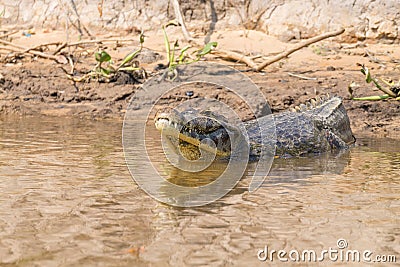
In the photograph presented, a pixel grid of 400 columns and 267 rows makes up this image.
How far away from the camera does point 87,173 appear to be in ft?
13.1

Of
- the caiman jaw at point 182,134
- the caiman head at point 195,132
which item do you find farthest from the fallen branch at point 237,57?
the caiman jaw at point 182,134

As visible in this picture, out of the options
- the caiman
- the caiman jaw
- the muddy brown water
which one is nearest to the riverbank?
the caiman

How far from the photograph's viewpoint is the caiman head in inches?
168

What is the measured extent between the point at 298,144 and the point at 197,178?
1411 millimetres

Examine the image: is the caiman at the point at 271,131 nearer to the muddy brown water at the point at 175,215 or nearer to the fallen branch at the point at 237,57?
the muddy brown water at the point at 175,215

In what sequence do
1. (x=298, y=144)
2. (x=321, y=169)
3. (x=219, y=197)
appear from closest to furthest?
(x=219, y=197)
(x=321, y=169)
(x=298, y=144)

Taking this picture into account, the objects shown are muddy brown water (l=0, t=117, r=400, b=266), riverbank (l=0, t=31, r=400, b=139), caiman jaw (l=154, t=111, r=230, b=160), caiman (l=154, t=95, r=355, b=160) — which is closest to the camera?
muddy brown water (l=0, t=117, r=400, b=266)

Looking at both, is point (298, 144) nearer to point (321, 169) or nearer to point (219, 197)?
point (321, 169)

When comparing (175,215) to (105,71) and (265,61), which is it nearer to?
(105,71)

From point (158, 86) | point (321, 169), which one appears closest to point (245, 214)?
point (321, 169)

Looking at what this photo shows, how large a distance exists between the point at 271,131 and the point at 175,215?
2342 mm

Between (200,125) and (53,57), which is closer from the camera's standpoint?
(200,125)

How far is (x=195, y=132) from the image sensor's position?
174 inches

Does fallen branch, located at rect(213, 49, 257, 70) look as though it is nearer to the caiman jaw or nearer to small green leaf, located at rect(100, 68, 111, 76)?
small green leaf, located at rect(100, 68, 111, 76)
